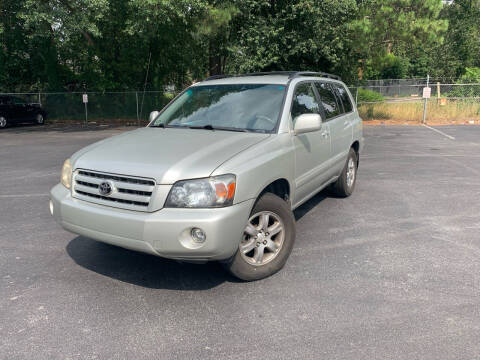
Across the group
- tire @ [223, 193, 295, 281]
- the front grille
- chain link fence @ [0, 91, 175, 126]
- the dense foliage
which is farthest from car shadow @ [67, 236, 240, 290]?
chain link fence @ [0, 91, 175, 126]

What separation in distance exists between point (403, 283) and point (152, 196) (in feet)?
7.69

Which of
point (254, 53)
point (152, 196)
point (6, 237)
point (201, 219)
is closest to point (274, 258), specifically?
point (201, 219)

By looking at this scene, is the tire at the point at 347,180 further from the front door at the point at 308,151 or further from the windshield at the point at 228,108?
the windshield at the point at 228,108

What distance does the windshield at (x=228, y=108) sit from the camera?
435 cm

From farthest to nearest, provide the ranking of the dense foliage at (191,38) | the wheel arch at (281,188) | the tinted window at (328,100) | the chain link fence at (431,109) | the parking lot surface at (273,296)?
the chain link fence at (431,109), the dense foliage at (191,38), the tinted window at (328,100), the wheel arch at (281,188), the parking lot surface at (273,296)

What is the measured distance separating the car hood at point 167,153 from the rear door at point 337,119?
5.86 ft

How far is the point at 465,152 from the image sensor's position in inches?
453

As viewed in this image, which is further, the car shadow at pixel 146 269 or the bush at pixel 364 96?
the bush at pixel 364 96

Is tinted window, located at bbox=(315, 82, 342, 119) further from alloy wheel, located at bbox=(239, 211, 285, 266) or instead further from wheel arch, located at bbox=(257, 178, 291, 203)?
alloy wheel, located at bbox=(239, 211, 285, 266)

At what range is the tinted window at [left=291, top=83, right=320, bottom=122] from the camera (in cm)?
462

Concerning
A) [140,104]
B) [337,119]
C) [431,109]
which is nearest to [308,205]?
[337,119]

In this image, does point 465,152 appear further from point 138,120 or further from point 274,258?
point 138,120

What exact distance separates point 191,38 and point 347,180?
1836cm

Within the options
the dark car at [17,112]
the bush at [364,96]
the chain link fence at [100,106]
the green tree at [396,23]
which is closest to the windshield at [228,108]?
the green tree at [396,23]
